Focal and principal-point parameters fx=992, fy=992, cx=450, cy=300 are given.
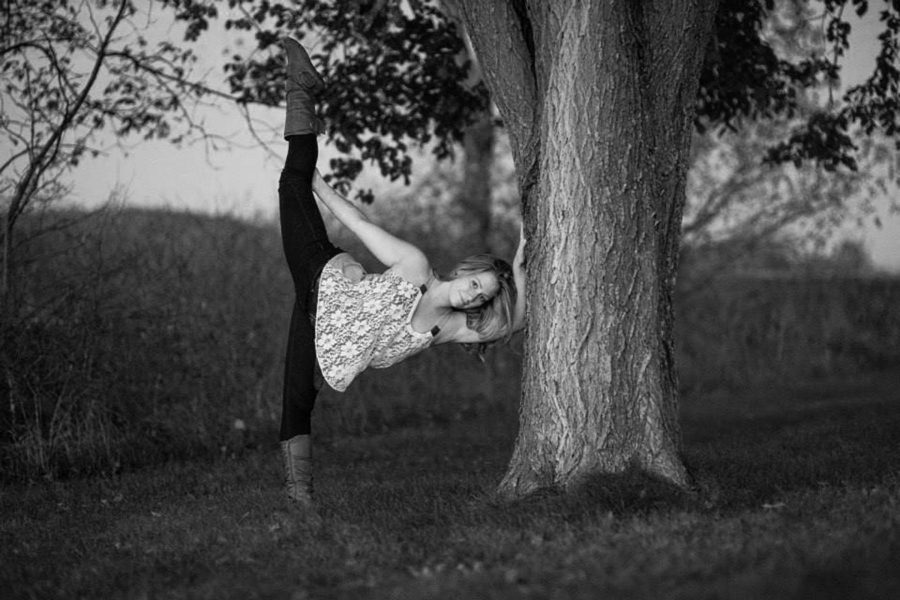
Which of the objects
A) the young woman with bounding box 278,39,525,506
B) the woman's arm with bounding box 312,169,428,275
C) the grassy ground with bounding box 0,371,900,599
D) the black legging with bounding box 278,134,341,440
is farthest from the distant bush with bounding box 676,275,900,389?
the woman's arm with bounding box 312,169,428,275

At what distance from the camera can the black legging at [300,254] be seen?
5738 millimetres

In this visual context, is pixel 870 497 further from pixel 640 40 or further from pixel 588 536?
pixel 640 40

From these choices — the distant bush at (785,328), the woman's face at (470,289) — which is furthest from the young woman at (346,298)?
the distant bush at (785,328)

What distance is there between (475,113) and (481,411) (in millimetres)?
4768

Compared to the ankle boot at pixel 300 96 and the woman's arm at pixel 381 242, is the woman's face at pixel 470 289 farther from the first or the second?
the ankle boot at pixel 300 96

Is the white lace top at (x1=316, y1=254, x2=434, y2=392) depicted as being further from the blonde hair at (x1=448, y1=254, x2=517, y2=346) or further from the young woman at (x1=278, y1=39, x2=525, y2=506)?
the blonde hair at (x1=448, y1=254, x2=517, y2=346)

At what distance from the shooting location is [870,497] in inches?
200

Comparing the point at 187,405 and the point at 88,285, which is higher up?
the point at 88,285

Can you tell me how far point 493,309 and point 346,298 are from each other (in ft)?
2.86

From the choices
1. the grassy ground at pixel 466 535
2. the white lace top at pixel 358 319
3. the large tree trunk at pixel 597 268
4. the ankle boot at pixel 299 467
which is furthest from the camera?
the ankle boot at pixel 299 467

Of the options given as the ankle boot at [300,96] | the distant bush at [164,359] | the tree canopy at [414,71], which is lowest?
the distant bush at [164,359]

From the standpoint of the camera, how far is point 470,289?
5.47 meters

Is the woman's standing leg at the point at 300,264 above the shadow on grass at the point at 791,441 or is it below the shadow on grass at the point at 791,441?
above

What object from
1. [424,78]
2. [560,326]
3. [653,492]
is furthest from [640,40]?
[424,78]
